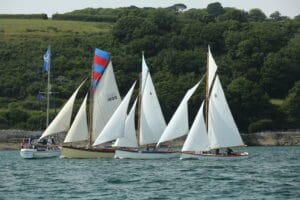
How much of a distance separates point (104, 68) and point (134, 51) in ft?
326

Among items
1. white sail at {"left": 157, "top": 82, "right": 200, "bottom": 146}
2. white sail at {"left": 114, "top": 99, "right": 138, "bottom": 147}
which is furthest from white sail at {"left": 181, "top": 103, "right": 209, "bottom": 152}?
white sail at {"left": 114, "top": 99, "right": 138, "bottom": 147}

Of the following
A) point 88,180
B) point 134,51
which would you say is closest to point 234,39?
point 134,51

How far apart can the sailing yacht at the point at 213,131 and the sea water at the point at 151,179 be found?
68.6 inches

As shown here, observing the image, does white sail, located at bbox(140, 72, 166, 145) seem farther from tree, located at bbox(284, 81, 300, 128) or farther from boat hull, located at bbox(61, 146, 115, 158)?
tree, located at bbox(284, 81, 300, 128)

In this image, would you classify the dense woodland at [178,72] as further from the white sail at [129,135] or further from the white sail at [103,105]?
the white sail at [129,135]

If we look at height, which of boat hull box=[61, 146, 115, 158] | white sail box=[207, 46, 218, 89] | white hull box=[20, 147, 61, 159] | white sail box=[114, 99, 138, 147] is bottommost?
white hull box=[20, 147, 61, 159]

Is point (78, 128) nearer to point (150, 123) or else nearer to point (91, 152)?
point (91, 152)

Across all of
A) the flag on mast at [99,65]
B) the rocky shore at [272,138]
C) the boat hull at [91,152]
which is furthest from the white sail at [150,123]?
the rocky shore at [272,138]

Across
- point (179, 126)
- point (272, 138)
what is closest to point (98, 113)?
point (179, 126)

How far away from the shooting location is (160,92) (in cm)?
15350

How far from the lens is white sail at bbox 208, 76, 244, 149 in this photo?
89625 millimetres

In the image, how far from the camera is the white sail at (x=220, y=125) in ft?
294

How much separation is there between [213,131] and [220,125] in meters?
0.86

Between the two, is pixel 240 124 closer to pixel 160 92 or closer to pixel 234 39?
pixel 160 92
